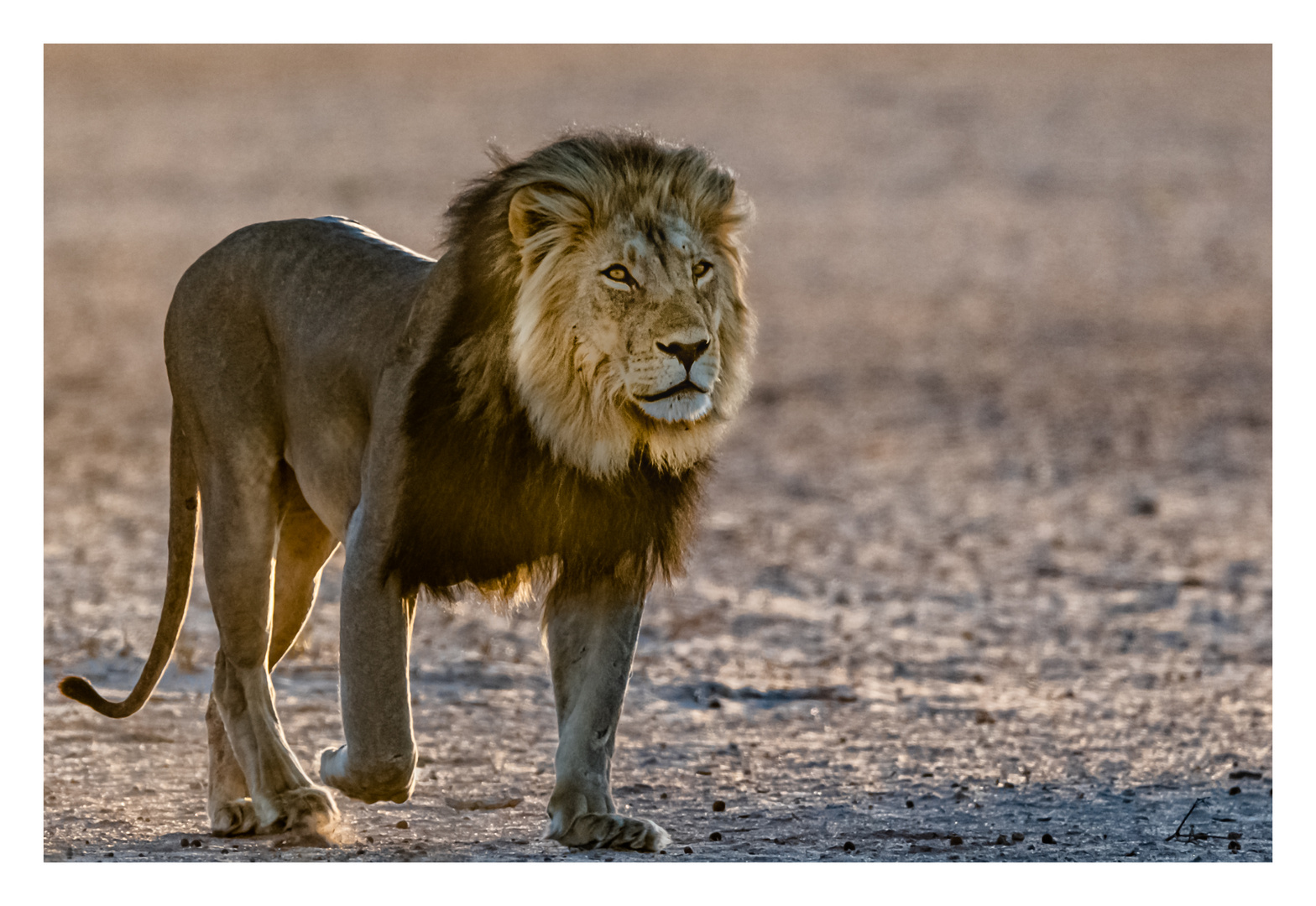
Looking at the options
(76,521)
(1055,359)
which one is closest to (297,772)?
(76,521)

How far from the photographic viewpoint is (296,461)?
480cm

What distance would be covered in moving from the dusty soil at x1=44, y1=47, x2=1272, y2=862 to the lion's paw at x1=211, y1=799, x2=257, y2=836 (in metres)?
0.04

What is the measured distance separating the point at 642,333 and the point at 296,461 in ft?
3.96

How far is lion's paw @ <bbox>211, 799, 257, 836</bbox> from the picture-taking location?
4.72 metres

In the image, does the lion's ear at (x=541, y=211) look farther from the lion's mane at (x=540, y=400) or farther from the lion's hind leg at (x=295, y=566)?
the lion's hind leg at (x=295, y=566)

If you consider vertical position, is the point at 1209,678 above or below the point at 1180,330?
below

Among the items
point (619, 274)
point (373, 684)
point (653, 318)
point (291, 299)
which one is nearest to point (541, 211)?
point (619, 274)

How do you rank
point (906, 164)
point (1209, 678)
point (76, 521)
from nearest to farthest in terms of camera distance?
point (1209, 678)
point (76, 521)
point (906, 164)

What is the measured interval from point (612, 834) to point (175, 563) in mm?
1559

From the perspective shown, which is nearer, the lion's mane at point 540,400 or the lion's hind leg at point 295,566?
the lion's mane at point 540,400

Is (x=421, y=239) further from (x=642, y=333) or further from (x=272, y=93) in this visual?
(x=642, y=333)

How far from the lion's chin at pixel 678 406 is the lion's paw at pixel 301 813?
138 centimetres

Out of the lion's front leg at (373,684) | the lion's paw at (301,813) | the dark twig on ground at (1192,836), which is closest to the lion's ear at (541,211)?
the lion's front leg at (373,684)

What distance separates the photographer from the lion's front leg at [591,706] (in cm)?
436
